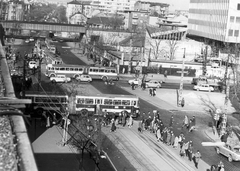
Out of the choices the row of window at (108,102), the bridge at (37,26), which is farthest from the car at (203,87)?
the bridge at (37,26)

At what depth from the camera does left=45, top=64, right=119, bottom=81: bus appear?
43.6 meters

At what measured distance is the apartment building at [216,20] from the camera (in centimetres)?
6894

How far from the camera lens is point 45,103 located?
25.8m

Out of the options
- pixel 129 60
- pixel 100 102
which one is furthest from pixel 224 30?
pixel 100 102

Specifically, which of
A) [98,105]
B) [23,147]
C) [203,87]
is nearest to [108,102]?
[98,105]

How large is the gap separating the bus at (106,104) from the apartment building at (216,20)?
146ft

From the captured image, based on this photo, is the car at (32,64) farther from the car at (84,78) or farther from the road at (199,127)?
the road at (199,127)

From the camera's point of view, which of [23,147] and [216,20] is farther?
[216,20]

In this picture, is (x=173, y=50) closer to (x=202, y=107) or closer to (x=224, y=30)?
(x=224, y=30)

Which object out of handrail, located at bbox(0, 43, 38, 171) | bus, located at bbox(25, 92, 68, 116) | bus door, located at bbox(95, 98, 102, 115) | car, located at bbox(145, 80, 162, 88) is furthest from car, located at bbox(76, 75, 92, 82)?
handrail, located at bbox(0, 43, 38, 171)

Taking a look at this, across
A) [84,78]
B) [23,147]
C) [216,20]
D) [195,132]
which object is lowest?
[195,132]

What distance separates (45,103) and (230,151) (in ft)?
35.6

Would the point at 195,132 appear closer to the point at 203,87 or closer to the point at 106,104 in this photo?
the point at 106,104

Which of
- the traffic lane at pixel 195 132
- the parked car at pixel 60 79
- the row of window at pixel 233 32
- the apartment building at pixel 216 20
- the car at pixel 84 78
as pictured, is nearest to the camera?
the traffic lane at pixel 195 132
